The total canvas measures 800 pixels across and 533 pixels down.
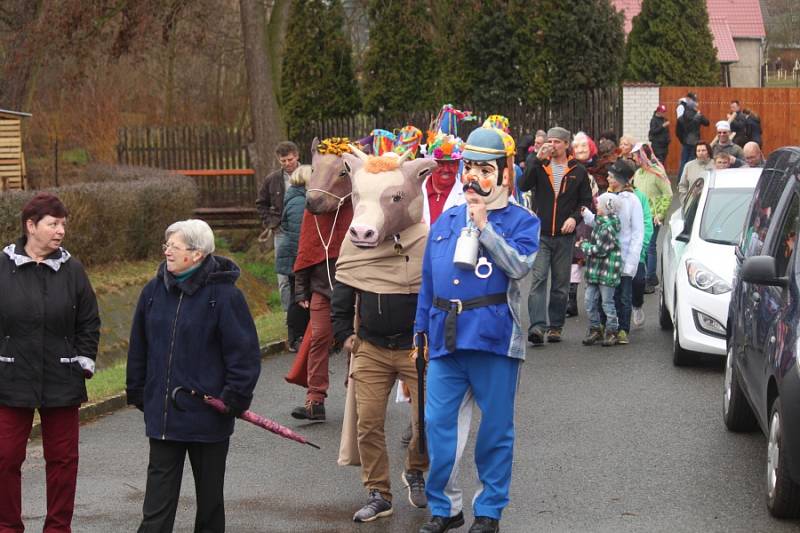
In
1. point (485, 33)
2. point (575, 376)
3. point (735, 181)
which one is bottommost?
point (575, 376)

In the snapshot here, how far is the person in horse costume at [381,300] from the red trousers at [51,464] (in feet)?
4.98

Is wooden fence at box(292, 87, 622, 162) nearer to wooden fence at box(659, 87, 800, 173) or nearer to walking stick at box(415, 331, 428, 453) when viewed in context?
wooden fence at box(659, 87, 800, 173)

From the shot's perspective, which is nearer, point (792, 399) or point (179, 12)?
point (792, 399)

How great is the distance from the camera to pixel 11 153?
2381cm

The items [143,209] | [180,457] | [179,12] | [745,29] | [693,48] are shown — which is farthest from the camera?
[745,29]

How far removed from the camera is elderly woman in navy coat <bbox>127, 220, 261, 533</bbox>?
20.7 feet

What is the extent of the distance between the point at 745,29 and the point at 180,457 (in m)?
58.0

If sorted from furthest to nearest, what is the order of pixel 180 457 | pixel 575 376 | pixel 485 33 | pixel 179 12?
1. pixel 485 33
2. pixel 179 12
3. pixel 575 376
4. pixel 180 457

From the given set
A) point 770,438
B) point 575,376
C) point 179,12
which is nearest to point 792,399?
point 770,438

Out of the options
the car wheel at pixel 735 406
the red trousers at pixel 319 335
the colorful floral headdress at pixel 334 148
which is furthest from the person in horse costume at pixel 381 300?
the car wheel at pixel 735 406

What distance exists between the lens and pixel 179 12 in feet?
85.7

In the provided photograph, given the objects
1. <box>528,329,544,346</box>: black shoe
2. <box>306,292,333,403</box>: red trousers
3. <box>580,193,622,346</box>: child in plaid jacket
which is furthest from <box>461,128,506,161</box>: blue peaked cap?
<box>528,329,544,346</box>: black shoe

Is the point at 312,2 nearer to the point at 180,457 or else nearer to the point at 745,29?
the point at 180,457

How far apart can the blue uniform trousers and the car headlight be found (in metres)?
4.96
